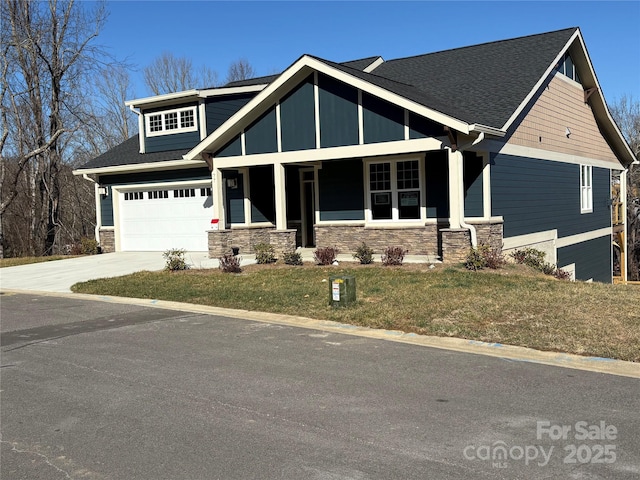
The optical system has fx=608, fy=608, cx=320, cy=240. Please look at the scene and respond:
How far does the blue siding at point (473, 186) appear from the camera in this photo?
16156mm

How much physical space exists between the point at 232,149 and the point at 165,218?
512 centimetres

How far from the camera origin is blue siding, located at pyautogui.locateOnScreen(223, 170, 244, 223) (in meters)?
20.3

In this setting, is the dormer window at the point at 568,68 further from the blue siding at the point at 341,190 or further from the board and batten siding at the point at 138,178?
the board and batten siding at the point at 138,178

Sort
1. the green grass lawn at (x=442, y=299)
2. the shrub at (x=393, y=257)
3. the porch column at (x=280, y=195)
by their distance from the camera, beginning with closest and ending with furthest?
1. the green grass lawn at (x=442, y=299)
2. the shrub at (x=393, y=257)
3. the porch column at (x=280, y=195)

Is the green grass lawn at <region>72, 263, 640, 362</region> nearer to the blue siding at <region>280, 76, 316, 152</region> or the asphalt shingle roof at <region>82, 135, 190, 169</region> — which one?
the blue siding at <region>280, 76, 316, 152</region>

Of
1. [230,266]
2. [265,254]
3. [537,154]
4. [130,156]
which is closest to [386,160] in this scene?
[265,254]

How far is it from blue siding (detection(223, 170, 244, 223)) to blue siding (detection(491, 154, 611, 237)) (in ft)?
27.2

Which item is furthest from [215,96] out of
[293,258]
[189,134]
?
[293,258]

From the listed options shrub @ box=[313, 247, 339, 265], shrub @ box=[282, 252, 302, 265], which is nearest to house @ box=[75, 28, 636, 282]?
shrub @ box=[282, 252, 302, 265]

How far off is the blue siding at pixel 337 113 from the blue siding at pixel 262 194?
3.84m

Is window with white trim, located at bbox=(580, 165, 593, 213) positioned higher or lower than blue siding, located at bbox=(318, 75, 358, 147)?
lower

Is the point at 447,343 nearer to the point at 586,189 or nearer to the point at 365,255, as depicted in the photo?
the point at 365,255

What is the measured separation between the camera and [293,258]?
53.3 feet

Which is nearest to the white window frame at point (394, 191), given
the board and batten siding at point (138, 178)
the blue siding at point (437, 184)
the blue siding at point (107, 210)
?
the blue siding at point (437, 184)
